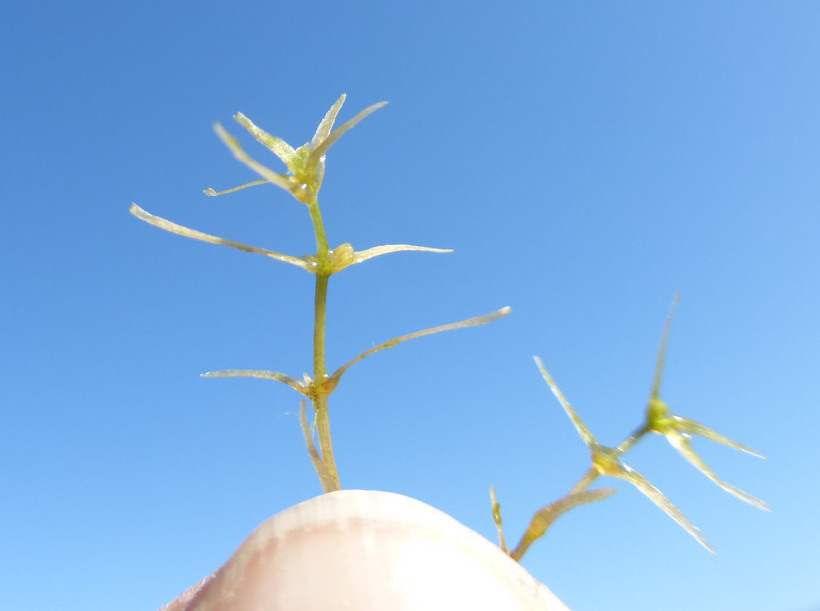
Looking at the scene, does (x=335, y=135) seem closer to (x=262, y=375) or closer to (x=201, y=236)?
(x=201, y=236)

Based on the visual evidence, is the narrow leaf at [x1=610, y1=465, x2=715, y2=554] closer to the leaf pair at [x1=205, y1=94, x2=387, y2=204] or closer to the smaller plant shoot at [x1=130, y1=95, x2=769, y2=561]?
the smaller plant shoot at [x1=130, y1=95, x2=769, y2=561]

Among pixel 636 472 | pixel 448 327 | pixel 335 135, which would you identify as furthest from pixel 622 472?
pixel 335 135

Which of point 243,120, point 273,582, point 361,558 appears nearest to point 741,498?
point 361,558

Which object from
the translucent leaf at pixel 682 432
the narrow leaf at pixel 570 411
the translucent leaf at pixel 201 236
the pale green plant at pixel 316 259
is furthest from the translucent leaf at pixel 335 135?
the translucent leaf at pixel 682 432

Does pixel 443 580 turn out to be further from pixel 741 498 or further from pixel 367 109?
pixel 367 109

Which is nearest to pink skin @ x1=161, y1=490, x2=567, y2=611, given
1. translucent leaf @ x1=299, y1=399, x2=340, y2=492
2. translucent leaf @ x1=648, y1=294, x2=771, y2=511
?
translucent leaf @ x1=299, y1=399, x2=340, y2=492

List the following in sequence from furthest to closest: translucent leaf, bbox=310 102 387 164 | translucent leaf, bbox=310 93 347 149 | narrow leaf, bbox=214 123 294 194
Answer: translucent leaf, bbox=310 93 347 149 → translucent leaf, bbox=310 102 387 164 → narrow leaf, bbox=214 123 294 194
